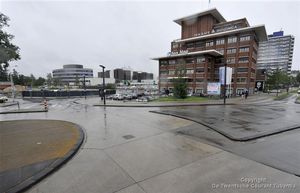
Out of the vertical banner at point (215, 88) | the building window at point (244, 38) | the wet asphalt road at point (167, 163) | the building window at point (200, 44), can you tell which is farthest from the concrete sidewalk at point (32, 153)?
the building window at point (200, 44)

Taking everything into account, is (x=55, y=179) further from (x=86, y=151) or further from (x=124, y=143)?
(x=124, y=143)

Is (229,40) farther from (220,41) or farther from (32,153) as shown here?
(32,153)

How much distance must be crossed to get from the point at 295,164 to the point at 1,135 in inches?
495

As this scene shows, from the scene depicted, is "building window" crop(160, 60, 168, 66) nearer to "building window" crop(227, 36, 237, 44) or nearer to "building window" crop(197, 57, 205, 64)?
"building window" crop(197, 57, 205, 64)

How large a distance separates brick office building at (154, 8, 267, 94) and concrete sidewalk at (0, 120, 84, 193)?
1543 inches

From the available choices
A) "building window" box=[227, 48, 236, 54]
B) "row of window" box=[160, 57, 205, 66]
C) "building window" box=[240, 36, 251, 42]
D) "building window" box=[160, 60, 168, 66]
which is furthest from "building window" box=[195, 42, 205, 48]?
"building window" box=[160, 60, 168, 66]

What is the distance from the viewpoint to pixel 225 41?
53.9 metres

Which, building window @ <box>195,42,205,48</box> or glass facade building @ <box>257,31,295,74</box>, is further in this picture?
glass facade building @ <box>257,31,295,74</box>

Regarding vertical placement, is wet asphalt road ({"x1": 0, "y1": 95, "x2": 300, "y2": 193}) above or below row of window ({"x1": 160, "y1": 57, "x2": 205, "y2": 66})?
below

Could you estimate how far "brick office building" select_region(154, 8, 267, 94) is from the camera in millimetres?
49156

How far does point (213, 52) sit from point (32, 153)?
182ft

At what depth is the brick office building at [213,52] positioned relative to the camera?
49.2 metres

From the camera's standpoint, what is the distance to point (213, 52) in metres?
51.5

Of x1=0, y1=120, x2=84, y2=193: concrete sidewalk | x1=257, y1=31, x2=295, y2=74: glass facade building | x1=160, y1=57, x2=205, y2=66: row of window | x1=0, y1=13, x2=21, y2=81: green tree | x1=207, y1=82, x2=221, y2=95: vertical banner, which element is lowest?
x1=0, y1=120, x2=84, y2=193: concrete sidewalk
